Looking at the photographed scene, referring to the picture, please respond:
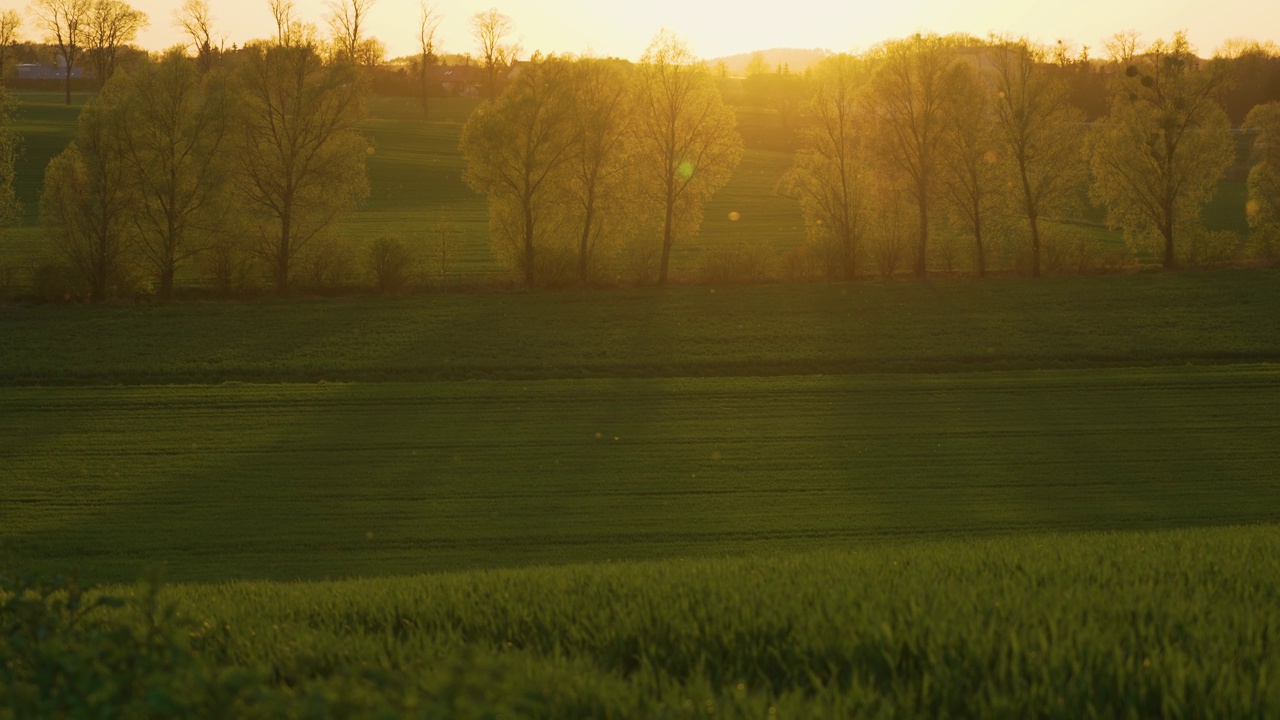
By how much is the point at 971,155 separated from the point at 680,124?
45.6 ft

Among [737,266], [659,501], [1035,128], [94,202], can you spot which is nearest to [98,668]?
[659,501]

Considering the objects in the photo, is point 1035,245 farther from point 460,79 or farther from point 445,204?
point 460,79

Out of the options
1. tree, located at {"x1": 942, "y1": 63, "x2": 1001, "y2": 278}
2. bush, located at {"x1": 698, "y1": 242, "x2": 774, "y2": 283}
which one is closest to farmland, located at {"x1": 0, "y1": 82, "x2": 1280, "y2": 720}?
bush, located at {"x1": 698, "y1": 242, "x2": 774, "y2": 283}

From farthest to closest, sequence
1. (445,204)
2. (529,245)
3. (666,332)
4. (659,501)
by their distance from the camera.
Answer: (445,204) < (529,245) < (666,332) < (659,501)

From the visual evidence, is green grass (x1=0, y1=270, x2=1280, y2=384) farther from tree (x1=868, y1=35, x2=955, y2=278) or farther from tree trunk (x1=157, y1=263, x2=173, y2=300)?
tree (x1=868, y1=35, x2=955, y2=278)

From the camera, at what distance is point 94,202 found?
4578 cm

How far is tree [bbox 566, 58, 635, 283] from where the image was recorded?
165 feet

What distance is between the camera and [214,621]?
6.39 metres

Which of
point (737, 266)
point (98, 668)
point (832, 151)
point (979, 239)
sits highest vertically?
point (832, 151)

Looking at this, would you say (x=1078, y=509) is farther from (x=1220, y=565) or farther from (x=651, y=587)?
(x=651, y=587)

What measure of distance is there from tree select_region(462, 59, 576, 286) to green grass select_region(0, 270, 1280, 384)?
5.29 meters

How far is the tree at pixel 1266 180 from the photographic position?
54.3 meters

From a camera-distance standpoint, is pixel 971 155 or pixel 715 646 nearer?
pixel 715 646

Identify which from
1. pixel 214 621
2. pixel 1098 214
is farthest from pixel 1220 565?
pixel 1098 214
